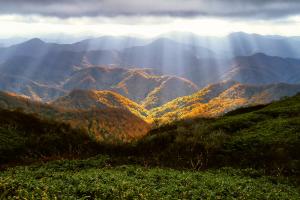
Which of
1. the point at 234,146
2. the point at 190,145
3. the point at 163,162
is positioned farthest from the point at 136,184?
the point at 234,146

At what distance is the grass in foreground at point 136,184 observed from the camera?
20969mm

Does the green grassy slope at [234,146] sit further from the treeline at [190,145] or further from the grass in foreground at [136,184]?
the grass in foreground at [136,184]

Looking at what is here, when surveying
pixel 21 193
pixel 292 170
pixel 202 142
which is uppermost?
pixel 202 142

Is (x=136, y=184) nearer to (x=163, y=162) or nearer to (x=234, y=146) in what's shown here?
(x=163, y=162)

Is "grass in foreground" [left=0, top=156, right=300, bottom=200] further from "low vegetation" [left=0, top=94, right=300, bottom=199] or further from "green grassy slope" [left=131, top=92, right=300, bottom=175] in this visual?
"green grassy slope" [left=131, top=92, right=300, bottom=175]

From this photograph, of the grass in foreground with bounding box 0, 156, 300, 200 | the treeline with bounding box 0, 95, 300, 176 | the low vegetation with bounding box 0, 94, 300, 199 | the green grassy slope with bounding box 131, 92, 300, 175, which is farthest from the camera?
the treeline with bounding box 0, 95, 300, 176

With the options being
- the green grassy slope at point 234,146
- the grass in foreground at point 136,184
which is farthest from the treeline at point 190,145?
the grass in foreground at point 136,184

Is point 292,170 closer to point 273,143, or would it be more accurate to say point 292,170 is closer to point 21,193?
point 273,143

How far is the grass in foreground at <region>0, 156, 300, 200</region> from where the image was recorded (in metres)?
21.0

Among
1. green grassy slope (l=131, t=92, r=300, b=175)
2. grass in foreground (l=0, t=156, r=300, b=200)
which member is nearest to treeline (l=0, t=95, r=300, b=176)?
green grassy slope (l=131, t=92, r=300, b=175)

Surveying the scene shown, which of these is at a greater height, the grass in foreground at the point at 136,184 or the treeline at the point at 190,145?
the treeline at the point at 190,145

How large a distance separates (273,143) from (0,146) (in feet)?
90.2

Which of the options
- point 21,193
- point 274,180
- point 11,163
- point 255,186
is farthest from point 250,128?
point 21,193

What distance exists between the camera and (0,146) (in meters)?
36.9
